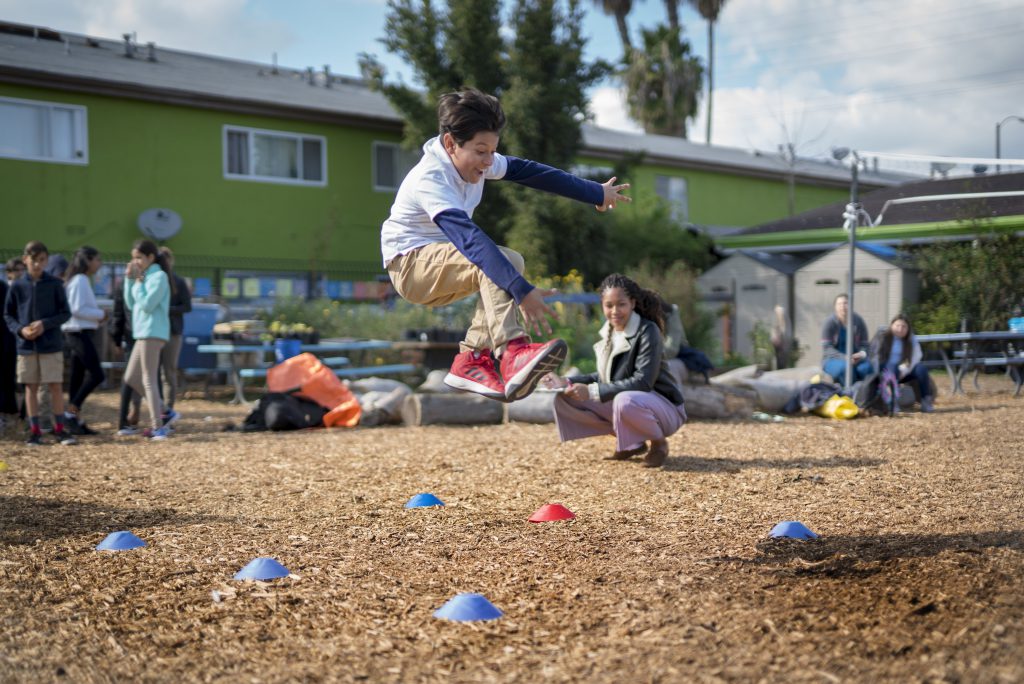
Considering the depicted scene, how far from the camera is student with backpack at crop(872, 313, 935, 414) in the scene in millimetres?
11742

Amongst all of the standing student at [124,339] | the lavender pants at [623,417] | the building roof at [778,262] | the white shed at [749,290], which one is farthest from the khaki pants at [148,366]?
the building roof at [778,262]

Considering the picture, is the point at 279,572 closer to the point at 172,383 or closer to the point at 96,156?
the point at 172,383

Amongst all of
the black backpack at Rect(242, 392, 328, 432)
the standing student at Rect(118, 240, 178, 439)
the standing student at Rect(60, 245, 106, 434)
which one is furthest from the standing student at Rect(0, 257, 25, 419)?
the black backpack at Rect(242, 392, 328, 432)

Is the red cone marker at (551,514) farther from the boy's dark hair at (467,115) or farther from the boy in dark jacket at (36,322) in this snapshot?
the boy in dark jacket at (36,322)

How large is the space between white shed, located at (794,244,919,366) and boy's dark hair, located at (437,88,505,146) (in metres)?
15.6

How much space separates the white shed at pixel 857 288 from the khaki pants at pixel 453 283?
15.4m

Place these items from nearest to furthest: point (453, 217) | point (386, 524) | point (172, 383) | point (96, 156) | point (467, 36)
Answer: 1. point (453, 217)
2. point (386, 524)
3. point (172, 383)
4. point (96, 156)
5. point (467, 36)

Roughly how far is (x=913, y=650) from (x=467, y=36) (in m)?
20.4

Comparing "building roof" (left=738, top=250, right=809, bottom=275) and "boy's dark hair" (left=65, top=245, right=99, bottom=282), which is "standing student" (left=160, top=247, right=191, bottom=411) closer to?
"boy's dark hair" (left=65, top=245, right=99, bottom=282)

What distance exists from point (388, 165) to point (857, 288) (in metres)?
10.9

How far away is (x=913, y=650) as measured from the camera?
3178 mm

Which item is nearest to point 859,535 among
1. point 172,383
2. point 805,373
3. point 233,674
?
point 233,674

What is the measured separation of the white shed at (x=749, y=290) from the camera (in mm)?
20094

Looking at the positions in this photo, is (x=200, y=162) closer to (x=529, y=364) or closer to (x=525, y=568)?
(x=529, y=364)
